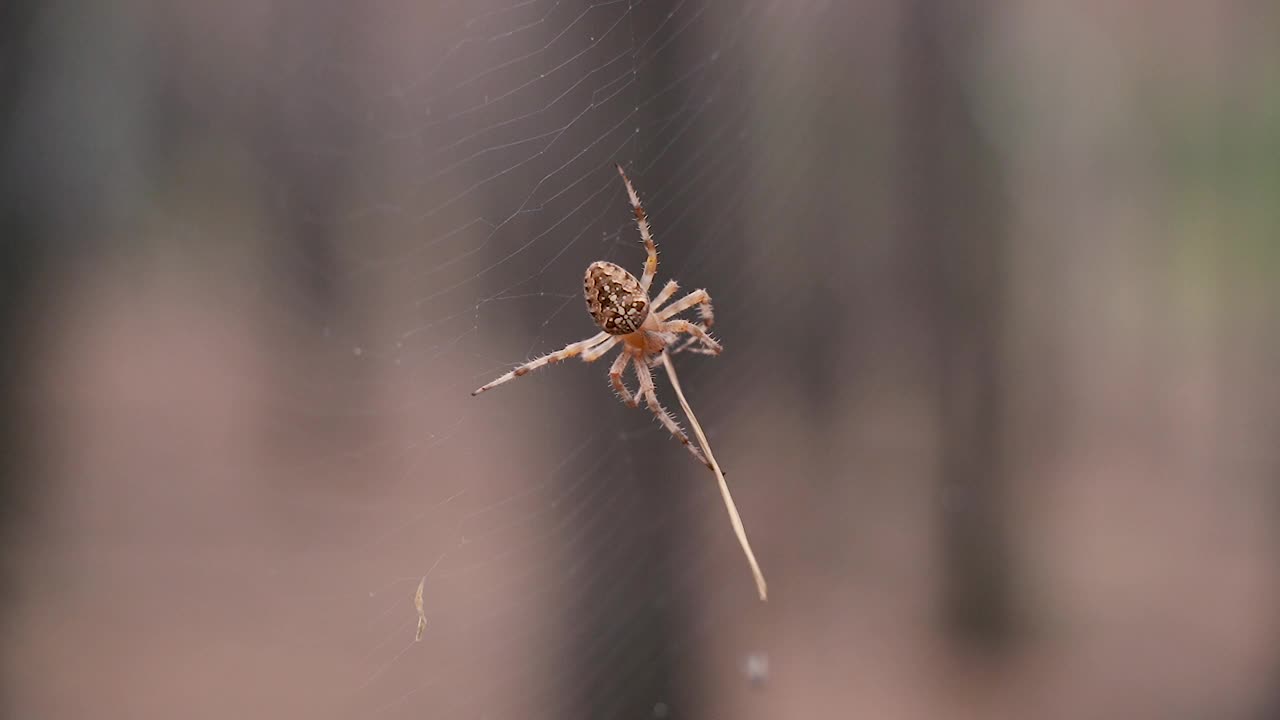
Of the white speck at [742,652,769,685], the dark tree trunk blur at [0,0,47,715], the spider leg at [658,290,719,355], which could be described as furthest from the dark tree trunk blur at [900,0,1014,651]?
the dark tree trunk blur at [0,0,47,715]

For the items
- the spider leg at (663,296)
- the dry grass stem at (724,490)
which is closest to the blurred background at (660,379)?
the spider leg at (663,296)

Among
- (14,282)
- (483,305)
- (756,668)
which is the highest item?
(14,282)

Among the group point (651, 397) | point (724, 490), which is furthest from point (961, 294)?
→ point (724, 490)

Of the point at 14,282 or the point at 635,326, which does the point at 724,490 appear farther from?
the point at 14,282

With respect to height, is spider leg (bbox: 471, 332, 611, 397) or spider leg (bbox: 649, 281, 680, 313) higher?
spider leg (bbox: 649, 281, 680, 313)

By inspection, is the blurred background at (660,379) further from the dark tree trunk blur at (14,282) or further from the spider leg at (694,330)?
the spider leg at (694,330)

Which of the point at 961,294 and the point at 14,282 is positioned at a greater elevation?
the point at 14,282

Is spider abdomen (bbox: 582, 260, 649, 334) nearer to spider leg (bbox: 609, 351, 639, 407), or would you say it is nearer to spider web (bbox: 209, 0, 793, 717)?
spider leg (bbox: 609, 351, 639, 407)

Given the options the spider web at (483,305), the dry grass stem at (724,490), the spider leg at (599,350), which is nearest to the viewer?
the dry grass stem at (724,490)
